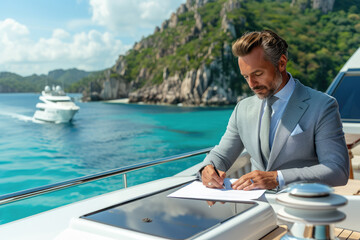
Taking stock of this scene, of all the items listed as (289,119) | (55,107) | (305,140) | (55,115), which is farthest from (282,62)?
(55,115)

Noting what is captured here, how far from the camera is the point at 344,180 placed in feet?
4.77

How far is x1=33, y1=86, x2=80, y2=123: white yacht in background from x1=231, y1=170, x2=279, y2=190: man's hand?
48.2 meters

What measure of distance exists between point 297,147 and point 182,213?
2.49ft

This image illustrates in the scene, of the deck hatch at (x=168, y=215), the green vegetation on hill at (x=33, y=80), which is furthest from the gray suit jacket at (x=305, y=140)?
the green vegetation on hill at (x=33, y=80)

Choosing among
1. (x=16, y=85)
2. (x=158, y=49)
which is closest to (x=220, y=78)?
(x=158, y=49)

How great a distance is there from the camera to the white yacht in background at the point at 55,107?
4703 cm

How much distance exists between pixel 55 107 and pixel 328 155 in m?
48.8

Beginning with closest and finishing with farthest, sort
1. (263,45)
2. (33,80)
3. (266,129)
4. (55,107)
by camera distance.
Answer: (263,45)
(266,129)
(55,107)
(33,80)

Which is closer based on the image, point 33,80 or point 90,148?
point 90,148

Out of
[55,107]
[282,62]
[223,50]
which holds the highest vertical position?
[223,50]

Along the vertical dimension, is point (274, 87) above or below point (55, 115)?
above

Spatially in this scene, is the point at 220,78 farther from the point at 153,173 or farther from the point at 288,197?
the point at 288,197

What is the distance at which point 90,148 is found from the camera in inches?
1496

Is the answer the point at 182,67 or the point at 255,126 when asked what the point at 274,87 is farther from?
the point at 182,67
